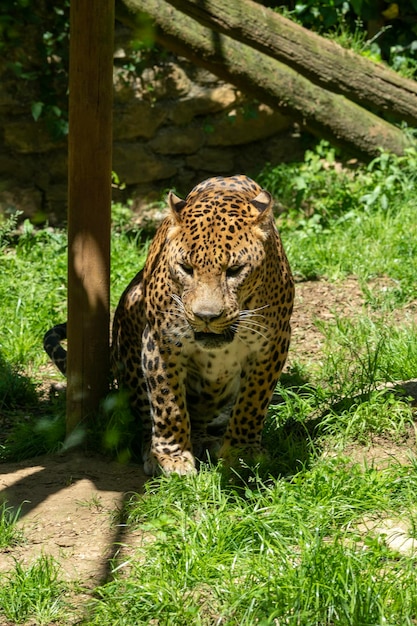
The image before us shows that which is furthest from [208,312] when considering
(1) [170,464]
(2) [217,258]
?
(1) [170,464]

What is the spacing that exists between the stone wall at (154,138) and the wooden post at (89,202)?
4134 mm

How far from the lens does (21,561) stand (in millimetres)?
4547

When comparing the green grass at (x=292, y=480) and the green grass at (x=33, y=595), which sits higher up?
the green grass at (x=292, y=480)

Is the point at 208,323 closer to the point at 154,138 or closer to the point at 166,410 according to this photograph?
the point at 166,410

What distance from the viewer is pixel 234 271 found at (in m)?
4.91

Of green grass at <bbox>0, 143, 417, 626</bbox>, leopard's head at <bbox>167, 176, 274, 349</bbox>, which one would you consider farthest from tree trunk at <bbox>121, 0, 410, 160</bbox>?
leopard's head at <bbox>167, 176, 274, 349</bbox>

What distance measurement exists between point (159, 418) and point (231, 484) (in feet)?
1.86

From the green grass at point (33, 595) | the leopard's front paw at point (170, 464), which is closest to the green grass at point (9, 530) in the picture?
the green grass at point (33, 595)

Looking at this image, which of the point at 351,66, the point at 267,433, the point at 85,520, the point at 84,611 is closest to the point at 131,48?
the point at 351,66

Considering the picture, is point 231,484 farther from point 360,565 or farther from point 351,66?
point 351,66

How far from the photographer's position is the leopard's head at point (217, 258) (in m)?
4.81

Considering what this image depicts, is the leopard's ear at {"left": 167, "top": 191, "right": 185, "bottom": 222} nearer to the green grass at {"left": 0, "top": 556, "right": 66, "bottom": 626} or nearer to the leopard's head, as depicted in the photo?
the leopard's head

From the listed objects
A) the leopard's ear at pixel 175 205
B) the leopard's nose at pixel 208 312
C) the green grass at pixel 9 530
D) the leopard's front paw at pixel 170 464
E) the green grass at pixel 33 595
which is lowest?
the green grass at pixel 33 595

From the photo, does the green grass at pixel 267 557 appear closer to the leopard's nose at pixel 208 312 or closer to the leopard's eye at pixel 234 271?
the leopard's nose at pixel 208 312
